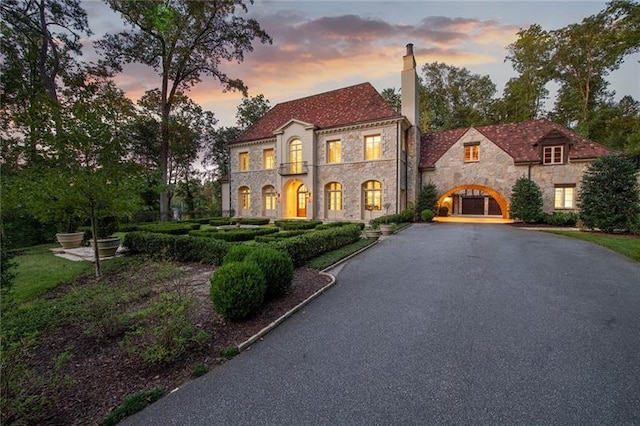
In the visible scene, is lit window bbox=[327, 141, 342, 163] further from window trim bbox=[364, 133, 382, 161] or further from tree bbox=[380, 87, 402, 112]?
tree bbox=[380, 87, 402, 112]

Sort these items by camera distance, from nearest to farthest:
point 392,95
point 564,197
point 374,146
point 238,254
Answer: point 238,254 → point 564,197 → point 374,146 → point 392,95

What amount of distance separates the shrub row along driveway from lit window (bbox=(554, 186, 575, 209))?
1424cm

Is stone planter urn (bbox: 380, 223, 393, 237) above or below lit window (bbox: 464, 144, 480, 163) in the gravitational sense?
below

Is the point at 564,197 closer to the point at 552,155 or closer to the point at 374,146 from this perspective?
the point at 552,155

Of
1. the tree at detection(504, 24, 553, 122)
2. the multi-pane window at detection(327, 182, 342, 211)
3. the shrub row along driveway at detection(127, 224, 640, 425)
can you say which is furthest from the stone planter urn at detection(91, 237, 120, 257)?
the tree at detection(504, 24, 553, 122)

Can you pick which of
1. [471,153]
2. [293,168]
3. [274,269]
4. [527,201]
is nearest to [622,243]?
[527,201]

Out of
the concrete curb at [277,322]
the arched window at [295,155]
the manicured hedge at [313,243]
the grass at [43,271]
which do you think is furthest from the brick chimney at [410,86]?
the grass at [43,271]

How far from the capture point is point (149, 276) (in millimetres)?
7027

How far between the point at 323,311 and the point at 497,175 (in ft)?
64.1

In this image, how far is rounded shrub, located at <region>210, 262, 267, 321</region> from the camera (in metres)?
4.21

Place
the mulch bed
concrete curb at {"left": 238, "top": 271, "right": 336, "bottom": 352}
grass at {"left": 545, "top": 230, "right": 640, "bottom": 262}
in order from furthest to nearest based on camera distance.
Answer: grass at {"left": 545, "top": 230, "right": 640, "bottom": 262}, concrete curb at {"left": 238, "top": 271, "right": 336, "bottom": 352}, the mulch bed

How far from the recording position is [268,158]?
82.1 ft

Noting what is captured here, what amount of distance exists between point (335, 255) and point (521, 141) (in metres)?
19.3

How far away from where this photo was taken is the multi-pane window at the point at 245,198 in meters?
26.5
